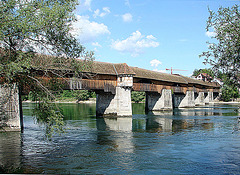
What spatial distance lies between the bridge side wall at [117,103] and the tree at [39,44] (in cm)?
1847

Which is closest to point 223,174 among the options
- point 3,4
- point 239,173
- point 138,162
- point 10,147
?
point 239,173

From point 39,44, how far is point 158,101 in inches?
1223

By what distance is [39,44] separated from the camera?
7.64 meters

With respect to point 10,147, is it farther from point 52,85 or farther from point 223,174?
point 223,174

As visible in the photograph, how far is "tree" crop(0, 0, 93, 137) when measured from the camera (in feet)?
22.2

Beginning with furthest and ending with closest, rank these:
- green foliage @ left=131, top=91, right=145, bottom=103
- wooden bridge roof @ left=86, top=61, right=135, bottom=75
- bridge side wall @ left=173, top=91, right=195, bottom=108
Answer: green foliage @ left=131, top=91, right=145, bottom=103 → bridge side wall @ left=173, top=91, right=195, bottom=108 → wooden bridge roof @ left=86, top=61, right=135, bottom=75

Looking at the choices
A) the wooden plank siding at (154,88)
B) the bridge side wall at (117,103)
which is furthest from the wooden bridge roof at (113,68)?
the wooden plank siding at (154,88)

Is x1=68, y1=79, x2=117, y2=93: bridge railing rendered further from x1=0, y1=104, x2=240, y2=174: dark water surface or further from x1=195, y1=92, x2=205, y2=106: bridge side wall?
x1=195, y1=92, x2=205, y2=106: bridge side wall

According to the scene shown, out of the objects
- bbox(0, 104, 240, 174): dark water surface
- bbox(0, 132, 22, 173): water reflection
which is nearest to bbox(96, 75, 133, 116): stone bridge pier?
bbox(0, 104, 240, 174): dark water surface

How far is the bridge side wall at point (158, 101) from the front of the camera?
36938mm

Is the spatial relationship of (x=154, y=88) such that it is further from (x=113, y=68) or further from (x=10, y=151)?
(x=10, y=151)

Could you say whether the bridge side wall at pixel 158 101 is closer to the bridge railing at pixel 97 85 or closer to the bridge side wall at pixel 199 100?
the bridge railing at pixel 97 85

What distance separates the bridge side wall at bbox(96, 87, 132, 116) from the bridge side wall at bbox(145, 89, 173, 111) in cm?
1049

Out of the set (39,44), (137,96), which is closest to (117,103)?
(39,44)
